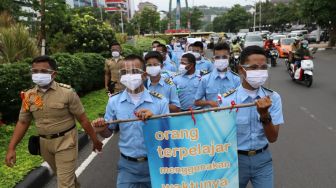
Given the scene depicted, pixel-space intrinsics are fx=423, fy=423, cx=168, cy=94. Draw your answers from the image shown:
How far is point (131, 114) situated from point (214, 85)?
2.35 metres

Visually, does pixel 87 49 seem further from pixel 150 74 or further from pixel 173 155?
pixel 173 155

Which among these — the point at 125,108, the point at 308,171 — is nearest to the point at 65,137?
the point at 125,108

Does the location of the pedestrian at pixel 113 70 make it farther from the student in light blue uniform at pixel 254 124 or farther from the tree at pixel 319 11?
the tree at pixel 319 11

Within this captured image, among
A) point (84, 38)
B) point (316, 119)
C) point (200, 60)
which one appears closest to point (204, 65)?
point (200, 60)

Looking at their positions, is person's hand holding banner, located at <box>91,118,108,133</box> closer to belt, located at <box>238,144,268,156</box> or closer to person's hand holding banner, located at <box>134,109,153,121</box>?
person's hand holding banner, located at <box>134,109,153,121</box>

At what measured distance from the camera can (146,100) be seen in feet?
11.6

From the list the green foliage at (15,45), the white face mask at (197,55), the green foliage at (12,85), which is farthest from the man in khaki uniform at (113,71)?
the green foliage at (15,45)

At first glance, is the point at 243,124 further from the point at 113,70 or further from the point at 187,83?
the point at 113,70

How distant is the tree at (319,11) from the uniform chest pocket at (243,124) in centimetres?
2891

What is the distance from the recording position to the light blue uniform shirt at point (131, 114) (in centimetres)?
347

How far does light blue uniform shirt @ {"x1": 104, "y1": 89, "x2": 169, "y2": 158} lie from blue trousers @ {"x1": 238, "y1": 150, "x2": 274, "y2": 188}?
0.76 m

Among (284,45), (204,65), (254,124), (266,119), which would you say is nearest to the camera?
(266,119)

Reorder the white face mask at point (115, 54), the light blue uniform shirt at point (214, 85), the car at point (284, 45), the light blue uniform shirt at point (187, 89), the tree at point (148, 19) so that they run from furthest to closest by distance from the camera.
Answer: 1. the tree at point (148, 19)
2. the car at point (284, 45)
3. the white face mask at point (115, 54)
4. the light blue uniform shirt at point (187, 89)
5. the light blue uniform shirt at point (214, 85)

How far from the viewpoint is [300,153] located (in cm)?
656
